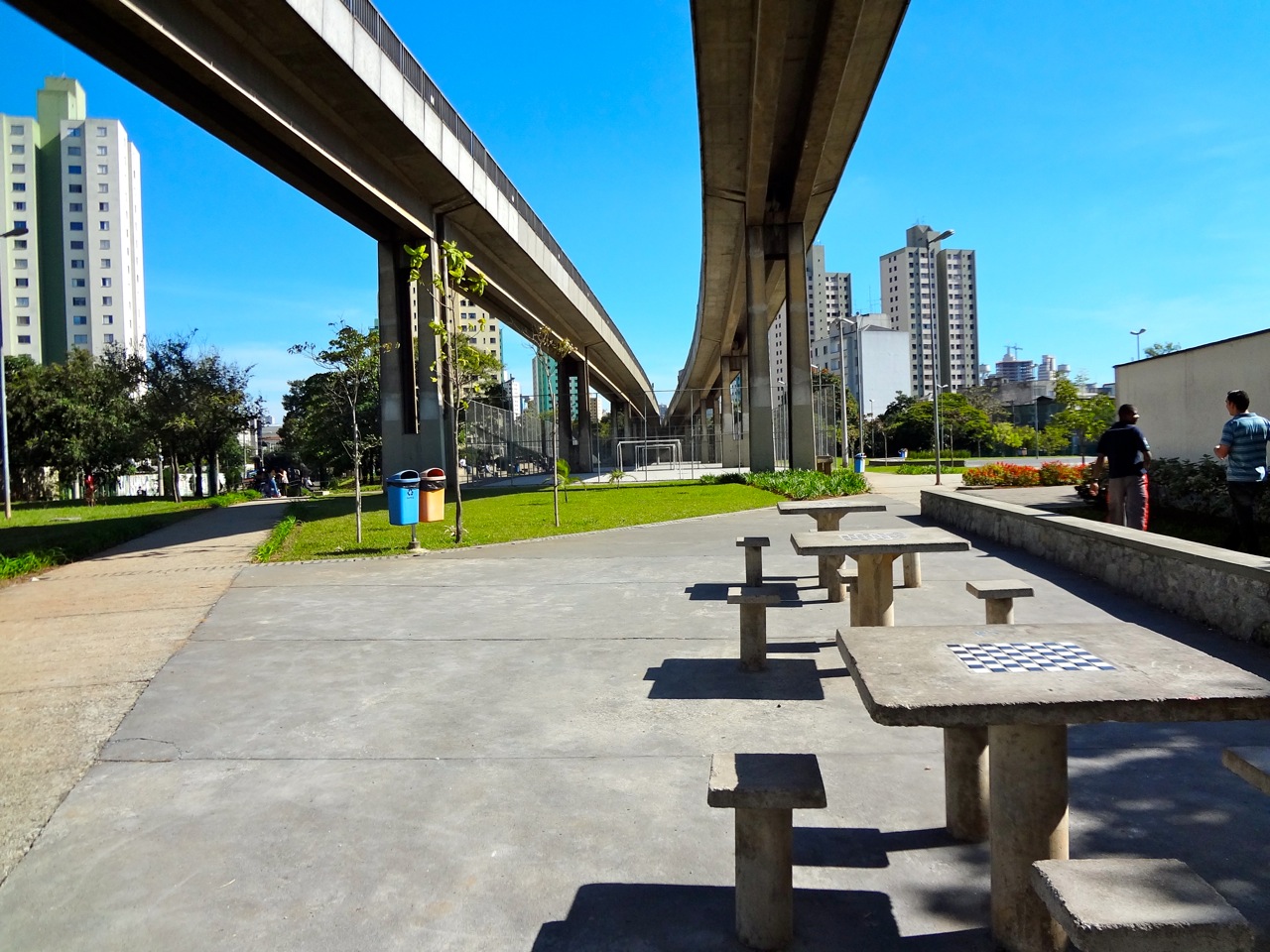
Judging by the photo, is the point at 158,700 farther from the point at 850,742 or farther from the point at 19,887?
the point at 850,742

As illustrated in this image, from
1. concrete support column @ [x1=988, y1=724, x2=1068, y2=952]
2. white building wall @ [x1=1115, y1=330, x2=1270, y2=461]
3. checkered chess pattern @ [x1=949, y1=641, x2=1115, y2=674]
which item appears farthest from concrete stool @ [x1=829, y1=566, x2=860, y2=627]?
white building wall @ [x1=1115, y1=330, x2=1270, y2=461]

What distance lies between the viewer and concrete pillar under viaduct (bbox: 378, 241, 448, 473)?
1029 inches

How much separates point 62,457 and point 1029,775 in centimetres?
4575

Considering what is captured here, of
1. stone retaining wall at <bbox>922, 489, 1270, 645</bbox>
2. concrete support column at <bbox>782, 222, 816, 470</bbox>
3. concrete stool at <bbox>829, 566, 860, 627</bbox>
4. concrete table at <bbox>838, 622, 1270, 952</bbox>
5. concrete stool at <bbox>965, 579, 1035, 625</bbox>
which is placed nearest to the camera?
concrete table at <bbox>838, 622, 1270, 952</bbox>

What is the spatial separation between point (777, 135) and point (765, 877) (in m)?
28.1

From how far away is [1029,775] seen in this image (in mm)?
2252

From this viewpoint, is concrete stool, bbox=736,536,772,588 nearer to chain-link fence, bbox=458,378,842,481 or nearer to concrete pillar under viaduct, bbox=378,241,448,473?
concrete pillar under viaduct, bbox=378,241,448,473

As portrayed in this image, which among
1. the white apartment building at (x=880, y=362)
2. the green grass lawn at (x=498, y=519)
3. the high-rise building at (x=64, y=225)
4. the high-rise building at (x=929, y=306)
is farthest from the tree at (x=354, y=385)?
the high-rise building at (x=929, y=306)

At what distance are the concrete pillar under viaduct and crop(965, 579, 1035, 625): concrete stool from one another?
74.0ft

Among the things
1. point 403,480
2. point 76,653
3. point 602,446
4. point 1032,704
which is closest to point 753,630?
point 1032,704

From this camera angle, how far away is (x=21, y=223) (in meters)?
92.4

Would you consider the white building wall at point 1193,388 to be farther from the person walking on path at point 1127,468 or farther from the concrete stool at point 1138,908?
the concrete stool at point 1138,908

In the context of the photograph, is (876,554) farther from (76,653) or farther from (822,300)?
(822,300)

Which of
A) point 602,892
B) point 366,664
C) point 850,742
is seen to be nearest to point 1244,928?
point 602,892
